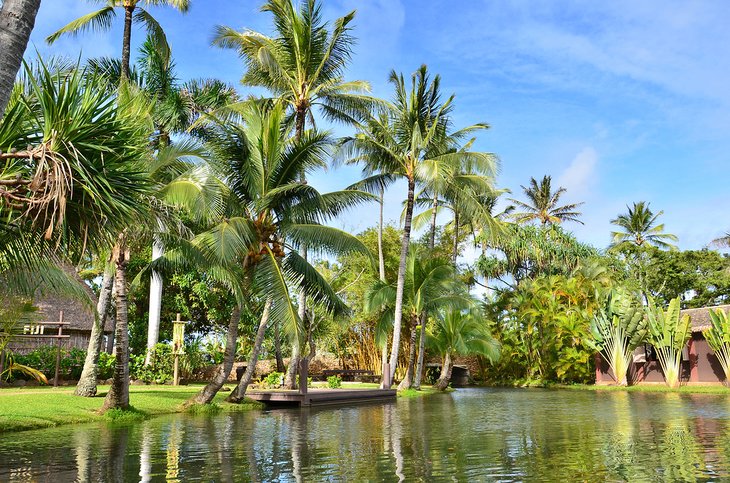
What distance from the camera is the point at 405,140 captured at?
23453 millimetres

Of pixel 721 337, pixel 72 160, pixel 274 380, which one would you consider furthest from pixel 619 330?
pixel 72 160

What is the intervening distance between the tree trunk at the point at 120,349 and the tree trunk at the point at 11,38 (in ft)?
25.9

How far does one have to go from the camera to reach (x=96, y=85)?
7438 millimetres

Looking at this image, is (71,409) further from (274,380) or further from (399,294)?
(399,294)

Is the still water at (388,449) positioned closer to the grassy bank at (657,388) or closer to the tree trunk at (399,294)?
the tree trunk at (399,294)

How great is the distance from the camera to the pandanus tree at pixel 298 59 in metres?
18.6

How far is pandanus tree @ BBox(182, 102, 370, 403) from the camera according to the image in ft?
46.4

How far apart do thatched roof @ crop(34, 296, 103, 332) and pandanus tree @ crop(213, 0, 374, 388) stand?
320 inches

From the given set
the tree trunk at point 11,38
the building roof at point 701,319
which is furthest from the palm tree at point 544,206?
the tree trunk at point 11,38

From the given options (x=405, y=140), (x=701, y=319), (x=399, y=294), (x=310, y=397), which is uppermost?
(x=405, y=140)

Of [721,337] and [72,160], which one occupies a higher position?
[72,160]

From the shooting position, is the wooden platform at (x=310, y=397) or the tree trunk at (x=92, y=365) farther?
the wooden platform at (x=310, y=397)

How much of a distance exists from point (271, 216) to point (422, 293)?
412 inches

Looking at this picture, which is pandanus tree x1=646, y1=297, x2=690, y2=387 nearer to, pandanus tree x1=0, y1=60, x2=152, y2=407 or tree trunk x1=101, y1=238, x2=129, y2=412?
tree trunk x1=101, y1=238, x2=129, y2=412
